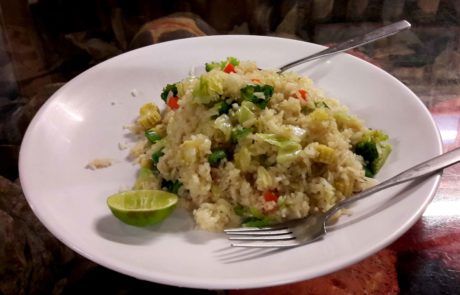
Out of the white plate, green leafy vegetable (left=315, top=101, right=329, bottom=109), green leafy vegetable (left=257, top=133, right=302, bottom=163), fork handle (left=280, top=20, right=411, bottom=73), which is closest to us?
the white plate

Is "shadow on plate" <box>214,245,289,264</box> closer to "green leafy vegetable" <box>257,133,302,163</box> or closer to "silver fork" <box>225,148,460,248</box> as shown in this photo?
"silver fork" <box>225,148,460,248</box>

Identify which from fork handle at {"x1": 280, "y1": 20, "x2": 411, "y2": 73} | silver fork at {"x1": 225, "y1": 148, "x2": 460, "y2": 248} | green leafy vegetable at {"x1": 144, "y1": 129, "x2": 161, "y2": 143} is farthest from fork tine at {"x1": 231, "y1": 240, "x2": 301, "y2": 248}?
fork handle at {"x1": 280, "y1": 20, "x2": 411, "y2": 73}

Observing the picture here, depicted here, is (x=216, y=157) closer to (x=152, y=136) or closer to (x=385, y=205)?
(x=152, y=136)

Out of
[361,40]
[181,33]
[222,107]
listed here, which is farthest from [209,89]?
[181,33]

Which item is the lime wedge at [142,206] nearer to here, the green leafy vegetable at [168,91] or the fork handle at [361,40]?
the green leafy vegetable at [168,91]

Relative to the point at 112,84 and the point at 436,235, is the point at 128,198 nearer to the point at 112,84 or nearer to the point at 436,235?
the point at 112,84

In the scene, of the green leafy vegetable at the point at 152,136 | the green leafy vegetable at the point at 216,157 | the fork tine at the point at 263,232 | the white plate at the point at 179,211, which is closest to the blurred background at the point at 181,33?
the white plate at the point at 179,211
